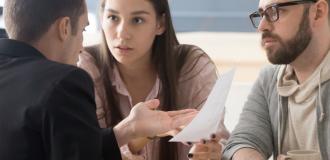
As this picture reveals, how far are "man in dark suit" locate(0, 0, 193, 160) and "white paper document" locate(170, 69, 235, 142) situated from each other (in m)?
0.33

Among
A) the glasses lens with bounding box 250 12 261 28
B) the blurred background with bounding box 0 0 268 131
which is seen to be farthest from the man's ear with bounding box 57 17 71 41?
the blurred background with bounding box 0 0 268 131

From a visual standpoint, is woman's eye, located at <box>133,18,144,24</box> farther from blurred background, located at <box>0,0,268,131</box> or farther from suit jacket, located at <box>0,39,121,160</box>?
blurred background, located at <box>0,0,268,131</box>

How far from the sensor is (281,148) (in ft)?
5.32

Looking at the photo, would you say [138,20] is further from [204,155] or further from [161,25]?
[204,155]

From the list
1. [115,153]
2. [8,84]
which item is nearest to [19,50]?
[8,84]

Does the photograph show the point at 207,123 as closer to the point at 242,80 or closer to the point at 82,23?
the point at 82,23

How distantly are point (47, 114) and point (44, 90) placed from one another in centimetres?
5

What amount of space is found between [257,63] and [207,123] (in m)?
2.09

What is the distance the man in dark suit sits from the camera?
3.26 feet

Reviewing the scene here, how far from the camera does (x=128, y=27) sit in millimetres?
1776

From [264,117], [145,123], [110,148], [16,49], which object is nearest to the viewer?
[16,49]

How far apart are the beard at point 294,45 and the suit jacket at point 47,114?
2.40ft

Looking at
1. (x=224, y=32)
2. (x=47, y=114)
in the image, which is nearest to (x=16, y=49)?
(x=47, y=114)

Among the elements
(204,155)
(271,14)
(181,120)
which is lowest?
(204,155)
